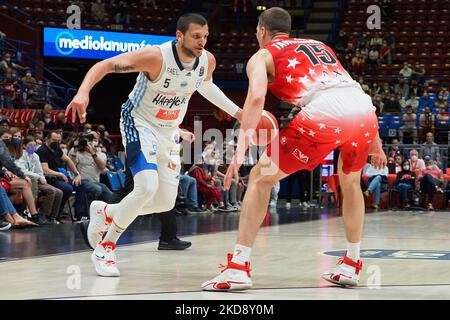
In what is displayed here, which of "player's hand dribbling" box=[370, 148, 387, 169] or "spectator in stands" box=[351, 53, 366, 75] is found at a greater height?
"spectator in stands" box=[351, 53, 366, 75]

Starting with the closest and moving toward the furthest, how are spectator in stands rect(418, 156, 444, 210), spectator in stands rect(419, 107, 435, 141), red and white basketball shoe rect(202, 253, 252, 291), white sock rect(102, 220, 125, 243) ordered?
red and white basketball shoe rect(202, 253, 252, 291) → white sock rect(102, 220, 125, 243) → spectator in stands rect(418, 156, 444, 210) → spectator in stands rect(419, 107, 435, 141)

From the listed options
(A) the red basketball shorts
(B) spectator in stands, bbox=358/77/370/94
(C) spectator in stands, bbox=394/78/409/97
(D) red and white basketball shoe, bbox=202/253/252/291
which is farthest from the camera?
(C) spectator in stands, bbox=394/78/409/97

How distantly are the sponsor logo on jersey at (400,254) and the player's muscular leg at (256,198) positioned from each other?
2383mm

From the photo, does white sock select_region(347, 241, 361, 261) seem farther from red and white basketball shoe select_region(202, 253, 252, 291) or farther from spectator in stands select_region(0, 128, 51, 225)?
spectator in stands select_region(0, 128, 51, 225)

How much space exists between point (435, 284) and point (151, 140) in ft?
7.43

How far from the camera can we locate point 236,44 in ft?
89.2

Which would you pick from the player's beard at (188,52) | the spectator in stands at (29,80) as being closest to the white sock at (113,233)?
the player's beard at (188,52)

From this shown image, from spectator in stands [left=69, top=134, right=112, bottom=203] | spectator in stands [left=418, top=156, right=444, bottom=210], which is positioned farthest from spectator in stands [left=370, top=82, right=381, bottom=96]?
spectator in stands [left=69, top=134, right=112, bottom=203]

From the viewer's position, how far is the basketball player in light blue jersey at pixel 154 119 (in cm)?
595

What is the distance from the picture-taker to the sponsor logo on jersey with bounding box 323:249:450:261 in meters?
7.23

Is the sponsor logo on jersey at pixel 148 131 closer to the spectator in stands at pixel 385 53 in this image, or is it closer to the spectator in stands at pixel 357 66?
the spectator in stands at pixel 357 66

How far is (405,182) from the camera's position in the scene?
16906 millimetres

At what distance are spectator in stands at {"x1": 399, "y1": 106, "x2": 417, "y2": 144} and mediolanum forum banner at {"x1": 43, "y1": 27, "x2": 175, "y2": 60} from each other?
7.17 metres

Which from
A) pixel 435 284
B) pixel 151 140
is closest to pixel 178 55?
pixel 151 140
